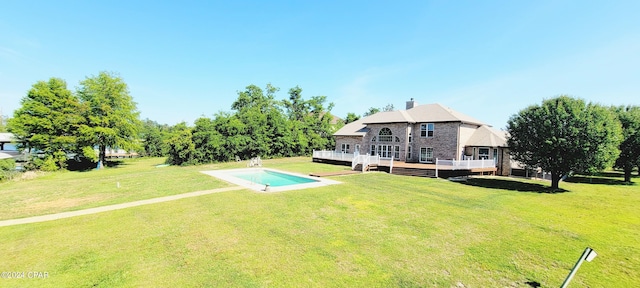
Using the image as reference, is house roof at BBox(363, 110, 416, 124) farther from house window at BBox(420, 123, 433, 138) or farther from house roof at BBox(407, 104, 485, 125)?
house window at BBox(420, 123, 433, 138)

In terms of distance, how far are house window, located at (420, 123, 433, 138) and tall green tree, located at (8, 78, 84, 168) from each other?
121 ft

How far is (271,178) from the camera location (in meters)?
19.9

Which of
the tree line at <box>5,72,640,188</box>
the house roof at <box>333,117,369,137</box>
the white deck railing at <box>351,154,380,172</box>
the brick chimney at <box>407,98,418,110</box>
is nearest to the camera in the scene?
the tree line at <box>5,72,640,188</box>

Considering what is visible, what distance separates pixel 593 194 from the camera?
48.2ft

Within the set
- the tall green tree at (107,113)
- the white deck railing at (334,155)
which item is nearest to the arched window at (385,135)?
the white deck railing at (334,155)

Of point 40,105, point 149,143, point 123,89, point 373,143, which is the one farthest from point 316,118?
point 149,143

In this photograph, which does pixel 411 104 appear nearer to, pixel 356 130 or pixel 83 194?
pixel 356 130

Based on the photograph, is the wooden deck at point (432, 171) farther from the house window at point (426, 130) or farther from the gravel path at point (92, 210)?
the gravel path at point (92, 210)

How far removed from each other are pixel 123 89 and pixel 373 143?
1288 inches

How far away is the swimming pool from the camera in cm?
1427

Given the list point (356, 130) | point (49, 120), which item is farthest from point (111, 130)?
point (356, 130)

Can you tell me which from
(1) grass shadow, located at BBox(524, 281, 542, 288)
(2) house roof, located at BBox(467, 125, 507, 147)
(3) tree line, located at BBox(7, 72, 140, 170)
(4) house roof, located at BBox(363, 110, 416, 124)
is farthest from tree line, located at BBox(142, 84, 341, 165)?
(1) grass shadow, located at BBox(524, 281, 542, 288)

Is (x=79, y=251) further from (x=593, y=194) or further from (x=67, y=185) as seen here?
(x=593, y=194)

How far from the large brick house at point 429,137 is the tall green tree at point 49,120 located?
101ft
